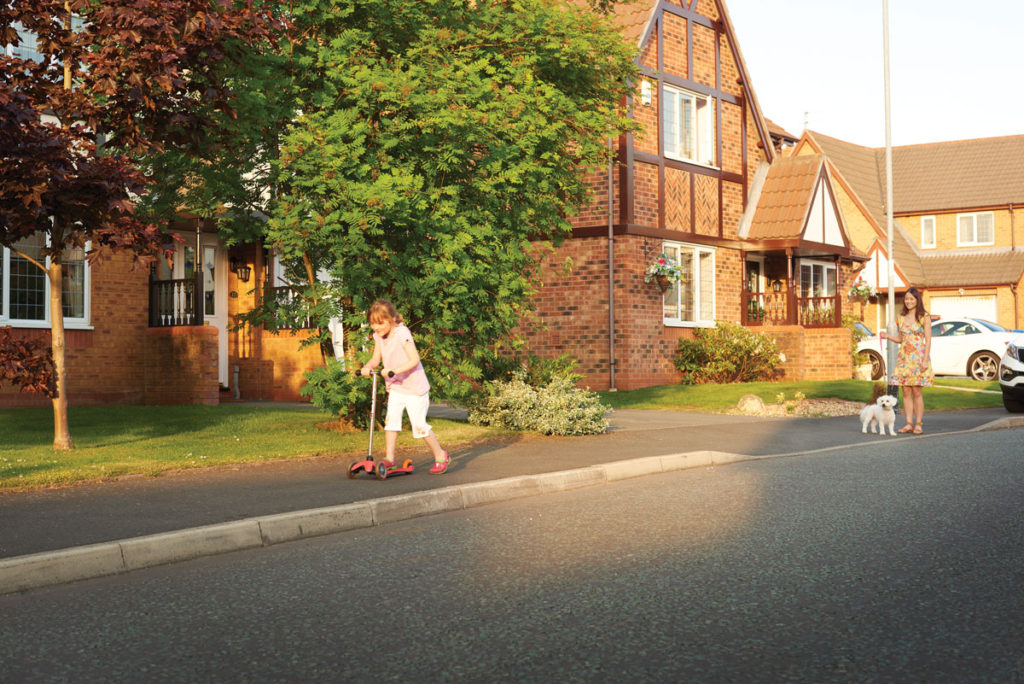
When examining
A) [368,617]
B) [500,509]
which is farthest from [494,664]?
[500,509]

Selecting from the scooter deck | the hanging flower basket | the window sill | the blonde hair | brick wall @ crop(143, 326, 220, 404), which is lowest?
the scooter deck

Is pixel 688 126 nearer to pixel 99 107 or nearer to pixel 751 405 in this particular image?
pixel 751 405

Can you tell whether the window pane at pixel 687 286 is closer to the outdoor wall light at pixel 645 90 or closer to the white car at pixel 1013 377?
the outdoor wall light at pixel 645 90

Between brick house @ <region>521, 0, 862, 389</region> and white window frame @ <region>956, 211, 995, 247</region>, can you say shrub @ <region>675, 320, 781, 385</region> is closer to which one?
brick house @ <region>521, 0, 862, 389</region>

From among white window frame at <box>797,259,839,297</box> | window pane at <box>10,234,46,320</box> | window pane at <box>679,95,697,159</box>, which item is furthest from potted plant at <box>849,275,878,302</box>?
window pane at <box>10,234,46,320</box>

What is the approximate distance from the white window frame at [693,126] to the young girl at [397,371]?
16962 mm

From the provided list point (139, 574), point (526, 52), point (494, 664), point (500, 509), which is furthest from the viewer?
point (526, 52)

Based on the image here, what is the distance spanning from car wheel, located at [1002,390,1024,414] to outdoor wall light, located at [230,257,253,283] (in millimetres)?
14710

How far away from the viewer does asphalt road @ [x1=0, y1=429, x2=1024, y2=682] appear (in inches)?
175

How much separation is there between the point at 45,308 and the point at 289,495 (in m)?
10.8

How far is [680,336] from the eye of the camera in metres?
25.9

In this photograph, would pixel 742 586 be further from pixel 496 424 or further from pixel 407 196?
pixel 496 424

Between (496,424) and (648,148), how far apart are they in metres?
12.5

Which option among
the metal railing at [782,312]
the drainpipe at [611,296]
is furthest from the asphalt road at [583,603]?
the metal railing at [782,312]
